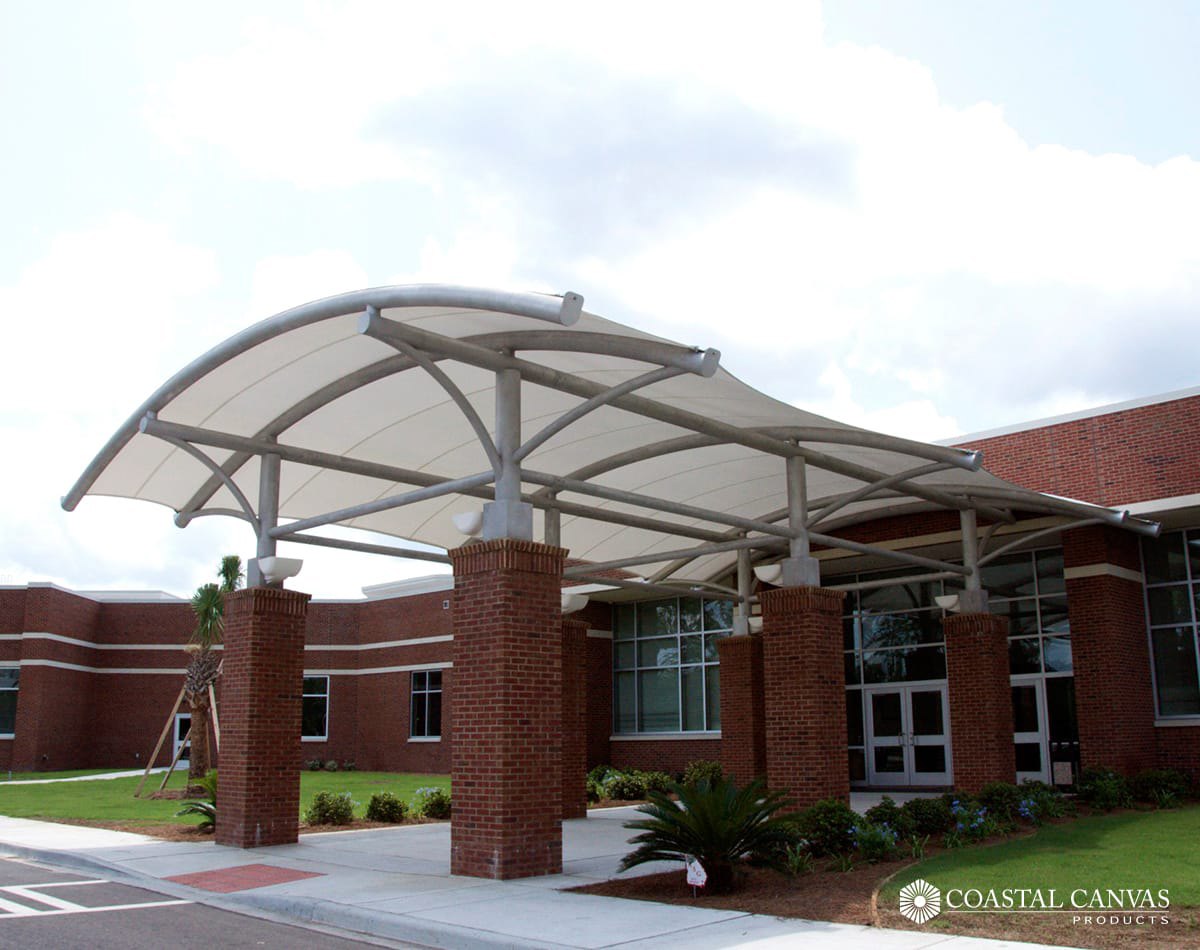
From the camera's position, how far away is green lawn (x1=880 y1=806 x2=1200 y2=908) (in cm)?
982

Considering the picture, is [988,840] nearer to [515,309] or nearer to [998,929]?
[998,929]

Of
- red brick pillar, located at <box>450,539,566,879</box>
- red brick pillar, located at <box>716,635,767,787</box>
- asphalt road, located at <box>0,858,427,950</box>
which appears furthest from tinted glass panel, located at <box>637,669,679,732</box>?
asphalt road, located at <box>0,858,427,950</box>

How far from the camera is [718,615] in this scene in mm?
27812

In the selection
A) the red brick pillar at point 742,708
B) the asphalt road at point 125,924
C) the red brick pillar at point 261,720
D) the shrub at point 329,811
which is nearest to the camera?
the asphalt road at point 125,924

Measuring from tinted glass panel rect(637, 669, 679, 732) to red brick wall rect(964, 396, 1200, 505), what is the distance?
1027cm

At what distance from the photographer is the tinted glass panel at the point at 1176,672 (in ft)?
65.6

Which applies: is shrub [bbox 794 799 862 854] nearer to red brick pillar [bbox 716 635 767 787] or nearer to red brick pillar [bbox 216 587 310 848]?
red brick pillar [bbox 216 587 310 848]

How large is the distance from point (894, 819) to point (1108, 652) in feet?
26.9

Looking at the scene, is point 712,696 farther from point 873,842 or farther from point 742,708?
point 873,842

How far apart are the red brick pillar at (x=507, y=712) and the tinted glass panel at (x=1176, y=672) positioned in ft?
45.2

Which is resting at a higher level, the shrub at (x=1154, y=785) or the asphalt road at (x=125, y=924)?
the shrub at (x=1154, y=785)

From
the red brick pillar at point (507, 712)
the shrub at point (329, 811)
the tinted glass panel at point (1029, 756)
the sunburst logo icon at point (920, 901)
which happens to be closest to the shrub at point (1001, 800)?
the tinted glass panel at point (1029, 756)

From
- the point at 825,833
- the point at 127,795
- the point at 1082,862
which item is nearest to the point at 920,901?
the point at 825,833

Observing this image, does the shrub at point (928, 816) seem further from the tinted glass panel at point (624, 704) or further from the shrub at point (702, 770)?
the tinted glass panel at point (624, 704)
